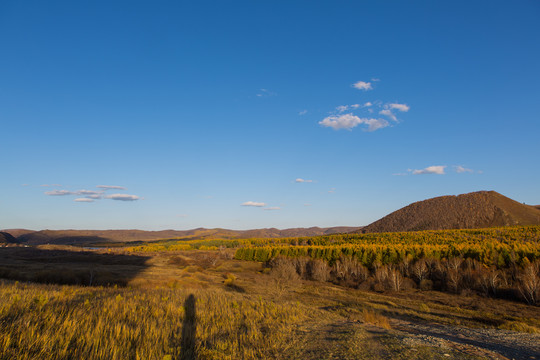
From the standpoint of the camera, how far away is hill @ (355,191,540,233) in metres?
68.1

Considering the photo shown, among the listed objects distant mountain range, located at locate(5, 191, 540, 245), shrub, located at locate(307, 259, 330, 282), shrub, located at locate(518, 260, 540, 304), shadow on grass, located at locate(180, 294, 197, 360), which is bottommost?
shrub, located at locate(307, 259, 330, 282)

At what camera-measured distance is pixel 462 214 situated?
77.1 m

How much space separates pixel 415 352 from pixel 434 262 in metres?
23.4

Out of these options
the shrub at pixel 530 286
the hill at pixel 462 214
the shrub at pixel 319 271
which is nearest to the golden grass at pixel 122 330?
the shrub at pixel 530 286

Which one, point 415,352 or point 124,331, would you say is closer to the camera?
point 124,331

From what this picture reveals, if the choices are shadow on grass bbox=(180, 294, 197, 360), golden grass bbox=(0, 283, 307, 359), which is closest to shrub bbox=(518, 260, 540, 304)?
golden grass bbox=(0, 283, 307, 359)

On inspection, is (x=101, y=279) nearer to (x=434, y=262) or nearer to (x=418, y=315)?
(x=418, y=315)

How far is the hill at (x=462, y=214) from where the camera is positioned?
223ft

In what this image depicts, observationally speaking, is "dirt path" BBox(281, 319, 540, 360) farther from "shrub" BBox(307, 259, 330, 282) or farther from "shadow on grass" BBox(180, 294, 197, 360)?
"shrub" BBox(307, 259, 330, 282)

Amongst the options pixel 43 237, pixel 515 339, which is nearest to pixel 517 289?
pixel 515 339

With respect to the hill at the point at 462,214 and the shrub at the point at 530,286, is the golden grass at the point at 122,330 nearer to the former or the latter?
the shrub at the point at 530,286

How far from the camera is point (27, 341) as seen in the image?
423 cm

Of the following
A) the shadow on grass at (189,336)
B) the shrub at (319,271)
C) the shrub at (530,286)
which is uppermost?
the shadow on grass at (189,336)

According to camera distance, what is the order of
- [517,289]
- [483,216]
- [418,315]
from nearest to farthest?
[418,315] < [517,289] < [483,216]
